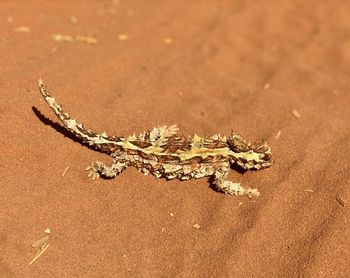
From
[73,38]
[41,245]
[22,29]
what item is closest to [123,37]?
[73,38]

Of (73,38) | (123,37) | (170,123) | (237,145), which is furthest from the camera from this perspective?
(123,37)

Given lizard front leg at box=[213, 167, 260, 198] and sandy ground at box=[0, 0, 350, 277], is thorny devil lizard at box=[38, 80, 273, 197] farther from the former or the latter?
sandy ground at box=[0, 0, 350, 277]

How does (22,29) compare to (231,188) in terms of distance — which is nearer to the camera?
(231,188)

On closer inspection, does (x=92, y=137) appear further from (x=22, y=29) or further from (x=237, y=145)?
(x=22, y=29)

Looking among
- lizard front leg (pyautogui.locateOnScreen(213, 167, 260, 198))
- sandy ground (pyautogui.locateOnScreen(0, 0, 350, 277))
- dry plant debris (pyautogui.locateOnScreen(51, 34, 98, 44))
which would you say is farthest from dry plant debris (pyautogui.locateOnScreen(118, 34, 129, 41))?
lizard front leg (pyautogui.locateOnScreen(213, 167, 260, 198))

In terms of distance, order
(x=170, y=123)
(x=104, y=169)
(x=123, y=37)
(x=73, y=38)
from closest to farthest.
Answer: (x=104, y=169) < (x=170, y=123) < (x=73, y=38) < (x=123, y=37)

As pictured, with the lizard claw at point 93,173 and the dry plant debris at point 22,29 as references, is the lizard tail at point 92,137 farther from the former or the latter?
the dry plant debris at point 22,29

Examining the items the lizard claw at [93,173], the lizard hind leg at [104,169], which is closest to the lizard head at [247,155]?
the lizard hind leg at [104,169]

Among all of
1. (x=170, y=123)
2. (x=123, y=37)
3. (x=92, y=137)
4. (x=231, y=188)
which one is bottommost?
(x=123, y=37)

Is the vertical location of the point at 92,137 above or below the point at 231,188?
above
